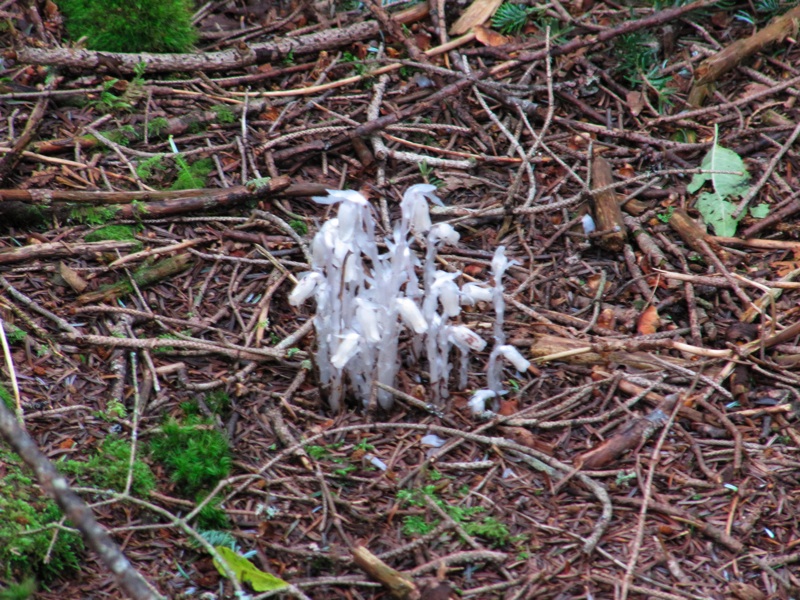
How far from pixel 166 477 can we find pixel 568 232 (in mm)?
1842

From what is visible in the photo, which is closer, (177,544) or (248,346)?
(177,544)

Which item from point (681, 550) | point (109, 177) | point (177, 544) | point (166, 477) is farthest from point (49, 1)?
point (681, 550)

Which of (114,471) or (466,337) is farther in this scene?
(466,337)

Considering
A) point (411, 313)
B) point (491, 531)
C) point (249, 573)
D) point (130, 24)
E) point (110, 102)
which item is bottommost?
point (491, 531)

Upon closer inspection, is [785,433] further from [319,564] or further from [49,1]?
[49,1]

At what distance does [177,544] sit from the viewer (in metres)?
2.13

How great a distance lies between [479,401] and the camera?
258cm

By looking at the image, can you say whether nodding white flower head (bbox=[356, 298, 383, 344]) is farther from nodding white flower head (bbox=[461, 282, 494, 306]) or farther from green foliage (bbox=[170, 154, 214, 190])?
green foliage (bbox=[170, 154, 214, 190])

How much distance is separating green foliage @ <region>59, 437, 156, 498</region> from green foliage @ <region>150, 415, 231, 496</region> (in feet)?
0.23

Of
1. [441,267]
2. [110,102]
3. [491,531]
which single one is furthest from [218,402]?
[110,102]

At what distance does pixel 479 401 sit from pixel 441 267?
714 mm

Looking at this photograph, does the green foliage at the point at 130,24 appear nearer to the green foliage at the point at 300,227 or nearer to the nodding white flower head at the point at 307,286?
the green foliage at the point at 300,227

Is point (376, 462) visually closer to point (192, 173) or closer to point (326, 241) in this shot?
point (326, 241)

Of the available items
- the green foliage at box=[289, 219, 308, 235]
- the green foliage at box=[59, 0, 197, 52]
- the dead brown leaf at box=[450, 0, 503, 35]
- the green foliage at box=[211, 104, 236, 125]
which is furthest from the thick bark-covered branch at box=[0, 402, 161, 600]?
the dead brown leaf at box=[450, 0, 503, 35]
